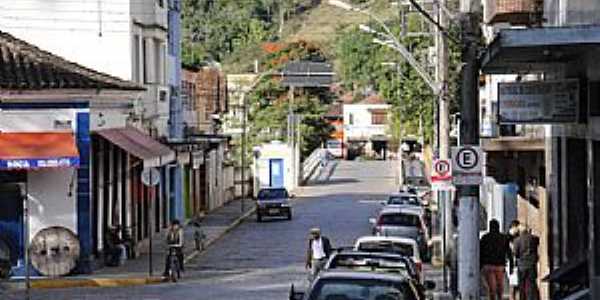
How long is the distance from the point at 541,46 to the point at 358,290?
351cm

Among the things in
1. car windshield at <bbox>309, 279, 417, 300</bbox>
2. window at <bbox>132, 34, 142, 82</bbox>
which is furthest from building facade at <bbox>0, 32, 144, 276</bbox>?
car windshield at <bbox>309, 279, 417, 300</bbox>

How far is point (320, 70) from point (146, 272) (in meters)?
60.8

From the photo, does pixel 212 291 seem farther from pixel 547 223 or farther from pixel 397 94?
pixel 397 94

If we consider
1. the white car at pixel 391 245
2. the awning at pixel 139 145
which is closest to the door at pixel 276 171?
the awning at pixel 139 145

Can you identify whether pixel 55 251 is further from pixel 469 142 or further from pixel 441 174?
pixel 469 142

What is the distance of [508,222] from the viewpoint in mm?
35438

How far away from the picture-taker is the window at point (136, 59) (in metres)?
45.8

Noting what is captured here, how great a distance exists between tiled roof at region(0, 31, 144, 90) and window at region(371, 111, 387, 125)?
116 meters

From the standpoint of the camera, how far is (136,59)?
46312 mm

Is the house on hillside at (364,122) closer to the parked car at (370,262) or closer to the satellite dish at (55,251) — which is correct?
the satellite dish at (55,251)

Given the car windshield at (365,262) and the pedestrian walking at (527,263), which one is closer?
the car windshield at (365,262)

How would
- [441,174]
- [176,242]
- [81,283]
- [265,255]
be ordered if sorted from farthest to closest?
1. [265,255]
2. [176,242]
3. [81,283]
4. [441,174]

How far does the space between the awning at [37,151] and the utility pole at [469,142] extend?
59.8 ft

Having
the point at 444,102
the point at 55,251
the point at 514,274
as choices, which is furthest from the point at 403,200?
the point at 514,274
